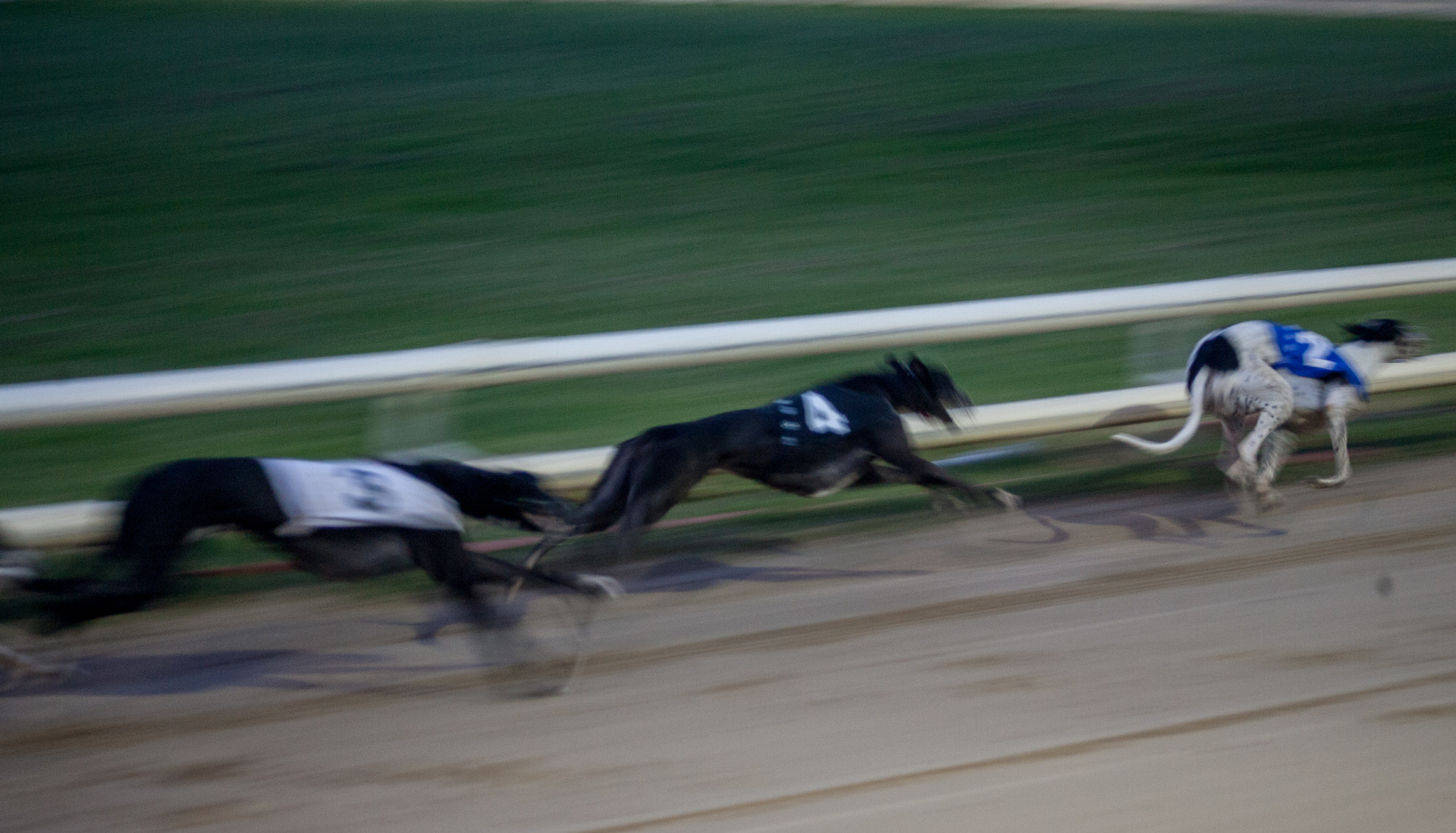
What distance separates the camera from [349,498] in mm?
2773

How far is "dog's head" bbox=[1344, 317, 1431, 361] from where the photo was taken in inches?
161

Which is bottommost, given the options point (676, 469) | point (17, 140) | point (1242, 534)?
point (1242, 534)

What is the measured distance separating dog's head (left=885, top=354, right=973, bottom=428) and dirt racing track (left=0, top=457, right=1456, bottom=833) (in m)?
0.43

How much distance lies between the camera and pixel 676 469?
335 cm

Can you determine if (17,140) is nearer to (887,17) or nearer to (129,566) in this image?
(129,566)

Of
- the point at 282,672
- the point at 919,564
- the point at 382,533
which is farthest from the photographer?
the point at 919,564

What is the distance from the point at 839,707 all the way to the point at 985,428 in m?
1.64

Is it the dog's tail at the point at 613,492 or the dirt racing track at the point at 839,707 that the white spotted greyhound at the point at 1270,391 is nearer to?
the dirt racing track at the point at 839,707

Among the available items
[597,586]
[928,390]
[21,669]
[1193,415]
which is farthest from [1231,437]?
[21,669]

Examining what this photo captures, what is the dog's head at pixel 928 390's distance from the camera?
3771mm

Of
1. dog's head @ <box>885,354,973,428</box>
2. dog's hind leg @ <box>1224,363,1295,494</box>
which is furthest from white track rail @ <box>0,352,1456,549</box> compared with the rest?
dog's hind leg @ <box>1224,363,1295,494</box>

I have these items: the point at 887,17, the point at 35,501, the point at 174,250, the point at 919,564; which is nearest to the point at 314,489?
the point at 919,564

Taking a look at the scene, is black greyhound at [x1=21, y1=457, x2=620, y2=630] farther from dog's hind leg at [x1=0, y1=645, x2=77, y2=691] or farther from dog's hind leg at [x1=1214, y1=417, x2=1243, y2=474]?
dog's hind leg at [x1=1214, y1=417, x2=1243, y2=474]

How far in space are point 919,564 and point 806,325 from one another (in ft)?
2.88
